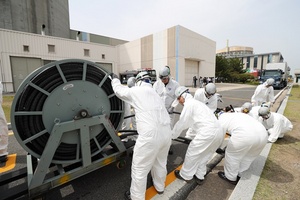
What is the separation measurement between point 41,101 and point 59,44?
19.0 m

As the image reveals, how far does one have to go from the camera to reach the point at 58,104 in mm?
1946

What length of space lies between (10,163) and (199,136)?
11.6 feet

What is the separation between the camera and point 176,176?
Answer: 2623 mm

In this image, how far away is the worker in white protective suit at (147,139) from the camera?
193 centimetres

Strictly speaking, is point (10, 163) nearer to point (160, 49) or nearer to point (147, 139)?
point (147, 139)

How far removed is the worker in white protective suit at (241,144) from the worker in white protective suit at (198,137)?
0.28 meters

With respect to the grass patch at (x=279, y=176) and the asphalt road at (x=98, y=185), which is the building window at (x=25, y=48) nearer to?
the asphalt road at (x=98, y=185)

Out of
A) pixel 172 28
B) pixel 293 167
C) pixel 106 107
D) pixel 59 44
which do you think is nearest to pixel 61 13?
pixel 59 44

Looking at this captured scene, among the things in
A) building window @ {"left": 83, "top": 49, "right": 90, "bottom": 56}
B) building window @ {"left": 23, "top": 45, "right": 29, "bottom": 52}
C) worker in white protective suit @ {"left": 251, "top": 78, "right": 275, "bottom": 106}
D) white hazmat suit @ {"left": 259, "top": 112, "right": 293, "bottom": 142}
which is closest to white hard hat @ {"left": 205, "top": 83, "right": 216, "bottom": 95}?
white hazmat suit @ {"left": 259, "top": 112, "right": 293, "bottom": 142}

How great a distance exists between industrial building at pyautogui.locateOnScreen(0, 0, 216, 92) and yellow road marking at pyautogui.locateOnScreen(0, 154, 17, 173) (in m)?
14.9

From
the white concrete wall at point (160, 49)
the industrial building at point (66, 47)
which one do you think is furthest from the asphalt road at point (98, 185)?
the white concrete wall at point (160, 49)

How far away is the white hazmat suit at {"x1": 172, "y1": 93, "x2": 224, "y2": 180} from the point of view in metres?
2.43

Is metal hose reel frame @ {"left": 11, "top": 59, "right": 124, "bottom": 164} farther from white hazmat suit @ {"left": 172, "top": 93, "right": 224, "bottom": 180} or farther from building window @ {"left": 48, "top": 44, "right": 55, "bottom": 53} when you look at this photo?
building window @ {"left": 48, "top": 44, "right": 55, "bottom": 53}

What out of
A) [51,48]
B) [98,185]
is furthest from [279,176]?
[51,48]
